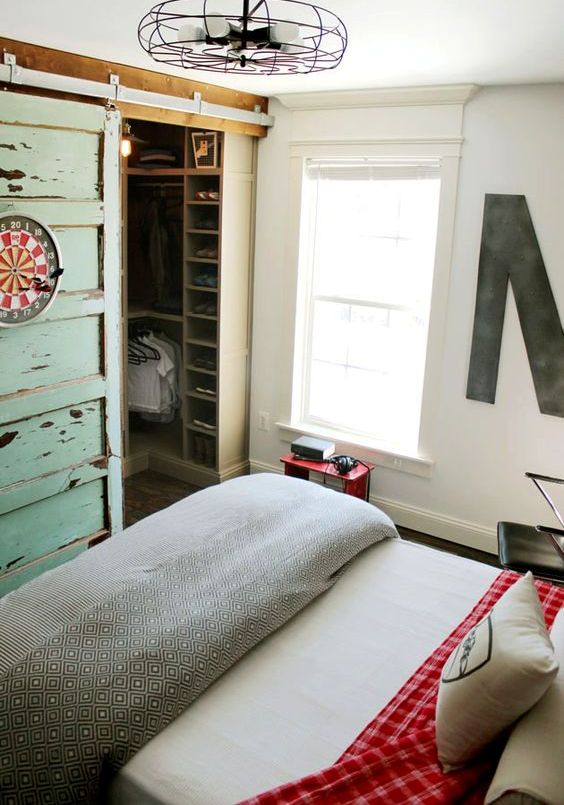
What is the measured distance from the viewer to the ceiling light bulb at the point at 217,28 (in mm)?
1683

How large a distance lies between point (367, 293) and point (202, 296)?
3.63 feet

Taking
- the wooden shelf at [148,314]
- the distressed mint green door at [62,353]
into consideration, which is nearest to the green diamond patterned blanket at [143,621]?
the distressed mint green door at [62,353]

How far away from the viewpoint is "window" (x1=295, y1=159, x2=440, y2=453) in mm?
3855

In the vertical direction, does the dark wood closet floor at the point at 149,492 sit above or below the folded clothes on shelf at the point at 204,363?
below

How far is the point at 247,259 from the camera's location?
440 centimetres

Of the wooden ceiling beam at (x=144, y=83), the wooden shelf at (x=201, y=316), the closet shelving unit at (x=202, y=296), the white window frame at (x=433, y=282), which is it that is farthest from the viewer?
the wooden shelf at (x=201, y=316)

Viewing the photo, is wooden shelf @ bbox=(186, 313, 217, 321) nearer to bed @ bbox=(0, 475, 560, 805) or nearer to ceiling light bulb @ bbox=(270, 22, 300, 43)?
bed @ bbox=(0, 475, 560, 805)

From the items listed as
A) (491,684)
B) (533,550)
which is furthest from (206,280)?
(491,684)

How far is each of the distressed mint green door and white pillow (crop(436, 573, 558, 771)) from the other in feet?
6.58

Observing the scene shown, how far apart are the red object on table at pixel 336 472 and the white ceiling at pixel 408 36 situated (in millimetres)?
2024

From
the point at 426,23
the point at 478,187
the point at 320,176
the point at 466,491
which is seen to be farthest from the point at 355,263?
the point at 426,23

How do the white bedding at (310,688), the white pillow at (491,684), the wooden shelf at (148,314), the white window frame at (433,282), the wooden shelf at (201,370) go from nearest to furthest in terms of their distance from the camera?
the white pillow at (491,684) < the white bedding at (310,688) < the white window frame at (433,282) < the wooden shelf at (201,370) < the wooden shelf at (148,314)

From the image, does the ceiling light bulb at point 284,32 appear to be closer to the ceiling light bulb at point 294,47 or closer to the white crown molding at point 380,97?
the ceiling light bulb at point 294,47

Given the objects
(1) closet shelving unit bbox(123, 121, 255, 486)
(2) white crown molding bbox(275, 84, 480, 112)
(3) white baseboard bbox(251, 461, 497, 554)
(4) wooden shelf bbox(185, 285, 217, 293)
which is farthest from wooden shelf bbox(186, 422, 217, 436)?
(2) white crown molding bbox(275, 84, 480, 112)
